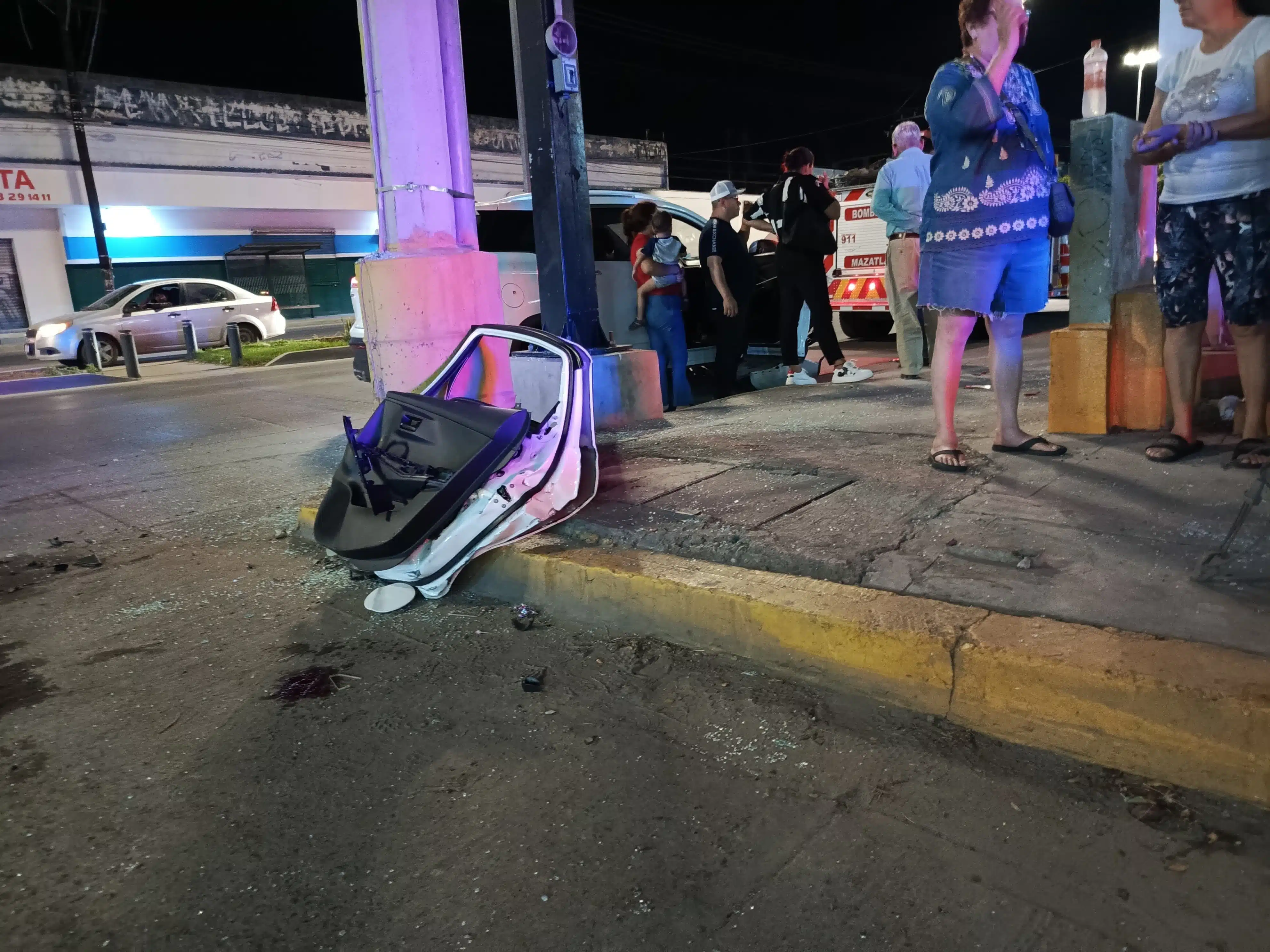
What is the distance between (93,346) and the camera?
14781 millimetres

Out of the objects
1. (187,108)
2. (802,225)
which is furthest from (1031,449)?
(187,108)

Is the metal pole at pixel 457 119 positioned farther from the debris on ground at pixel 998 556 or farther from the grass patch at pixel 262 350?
the grass patch at pixel 262 350

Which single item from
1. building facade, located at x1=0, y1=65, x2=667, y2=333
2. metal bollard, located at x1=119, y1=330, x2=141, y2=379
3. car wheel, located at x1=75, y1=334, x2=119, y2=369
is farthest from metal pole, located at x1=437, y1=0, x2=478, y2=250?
building facade, located at x1=0, y1=65, x2=667, y2=333

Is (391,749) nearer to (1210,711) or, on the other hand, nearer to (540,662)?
(540,662)

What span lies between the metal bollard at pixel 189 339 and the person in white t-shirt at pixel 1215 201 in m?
15.3

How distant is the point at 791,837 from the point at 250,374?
A: 12.6 metres

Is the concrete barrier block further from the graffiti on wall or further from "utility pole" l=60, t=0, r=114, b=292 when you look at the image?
the graffiti on wall

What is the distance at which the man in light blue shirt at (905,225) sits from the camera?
6871 millimetres

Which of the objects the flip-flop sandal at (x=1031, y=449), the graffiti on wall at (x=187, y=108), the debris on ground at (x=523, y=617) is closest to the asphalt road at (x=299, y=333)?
the graffiti on wall at (x=187, y=108)

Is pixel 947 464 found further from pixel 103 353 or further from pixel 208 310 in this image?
pixel 208 310

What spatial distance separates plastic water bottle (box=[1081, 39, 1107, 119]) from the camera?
5574 mm

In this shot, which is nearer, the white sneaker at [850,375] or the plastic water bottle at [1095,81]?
the plastic water bottle at [1095,81]

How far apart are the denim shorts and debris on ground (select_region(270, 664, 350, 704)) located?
296cm

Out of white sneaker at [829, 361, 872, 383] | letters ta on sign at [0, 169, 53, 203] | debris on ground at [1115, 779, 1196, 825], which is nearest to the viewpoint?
debris on ground at [1115, 779, 1196, 825]
